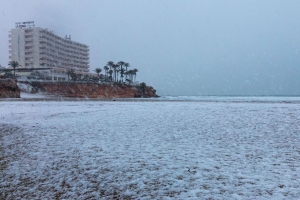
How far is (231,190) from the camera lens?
17.3 ft

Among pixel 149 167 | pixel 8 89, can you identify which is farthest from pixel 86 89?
pixel 149 167


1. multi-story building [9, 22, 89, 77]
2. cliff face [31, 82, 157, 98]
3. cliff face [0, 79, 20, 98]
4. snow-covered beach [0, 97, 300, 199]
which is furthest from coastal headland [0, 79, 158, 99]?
snow-covered beach [0, 97, 300, 199]

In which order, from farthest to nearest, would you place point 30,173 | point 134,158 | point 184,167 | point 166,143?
point 166,143
point 134,158
point 184,167
point 30,173

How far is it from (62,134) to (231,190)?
9405 millimetres

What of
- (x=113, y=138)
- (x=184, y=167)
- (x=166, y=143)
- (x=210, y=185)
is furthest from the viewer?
(x=113, y=138)

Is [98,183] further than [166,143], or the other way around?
[166,143]

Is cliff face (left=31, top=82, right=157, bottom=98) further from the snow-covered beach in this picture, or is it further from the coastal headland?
the snow-covered beach

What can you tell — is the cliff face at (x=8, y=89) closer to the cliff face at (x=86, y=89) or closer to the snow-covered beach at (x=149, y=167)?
the cliff face at (x=86, y=89)

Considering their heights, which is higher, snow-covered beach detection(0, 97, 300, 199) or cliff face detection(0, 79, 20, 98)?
cliff face detection(0, 79, 20, 98)

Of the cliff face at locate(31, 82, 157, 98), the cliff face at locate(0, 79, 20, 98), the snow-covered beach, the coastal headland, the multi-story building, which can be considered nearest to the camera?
the snow-covered beach

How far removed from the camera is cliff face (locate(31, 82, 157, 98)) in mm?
100562

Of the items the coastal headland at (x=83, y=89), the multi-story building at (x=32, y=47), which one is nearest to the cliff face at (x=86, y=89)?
the coastal headland at (x=83, y=89)

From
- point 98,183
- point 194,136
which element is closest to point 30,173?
point 98,183

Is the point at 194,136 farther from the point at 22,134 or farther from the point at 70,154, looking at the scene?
the point at 22,134
